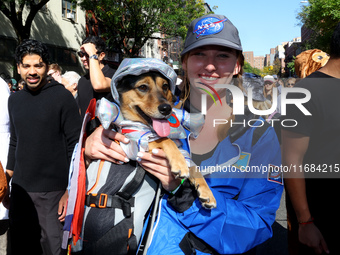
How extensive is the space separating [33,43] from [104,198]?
8.71ft

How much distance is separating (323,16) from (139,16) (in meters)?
21.1

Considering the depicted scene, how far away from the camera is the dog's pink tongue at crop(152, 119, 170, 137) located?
77.8 inches

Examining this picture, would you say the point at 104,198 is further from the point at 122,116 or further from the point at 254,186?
the point at 254,186

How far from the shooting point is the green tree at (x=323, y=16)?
32.4 metres

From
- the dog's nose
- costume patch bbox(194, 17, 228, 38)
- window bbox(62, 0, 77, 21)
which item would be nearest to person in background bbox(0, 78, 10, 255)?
the dog's nose

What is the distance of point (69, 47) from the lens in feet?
85.7

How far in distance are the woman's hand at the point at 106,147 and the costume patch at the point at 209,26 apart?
80 cm

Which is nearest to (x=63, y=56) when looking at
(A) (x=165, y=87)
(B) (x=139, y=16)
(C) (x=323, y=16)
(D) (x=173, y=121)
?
(B) (x=139, y=16)

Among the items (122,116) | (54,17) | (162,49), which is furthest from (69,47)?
(162,49)

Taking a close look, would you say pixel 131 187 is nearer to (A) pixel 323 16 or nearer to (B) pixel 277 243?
(B) pixel 277 243

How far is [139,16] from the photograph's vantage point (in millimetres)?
24688

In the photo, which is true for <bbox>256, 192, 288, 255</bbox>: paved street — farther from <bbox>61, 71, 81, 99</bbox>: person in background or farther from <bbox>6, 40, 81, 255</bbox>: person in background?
<bbox>61, 71, 81, 99</bbox>: person in background

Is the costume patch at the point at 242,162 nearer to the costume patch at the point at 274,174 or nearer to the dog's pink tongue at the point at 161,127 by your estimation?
the costume patch at the point at 274,174

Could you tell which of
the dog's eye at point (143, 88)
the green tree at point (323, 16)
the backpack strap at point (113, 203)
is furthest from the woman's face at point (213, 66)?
the green tree at point (323, 16)
